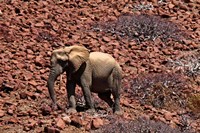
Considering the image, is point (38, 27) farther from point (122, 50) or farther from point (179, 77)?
point (179, 77)

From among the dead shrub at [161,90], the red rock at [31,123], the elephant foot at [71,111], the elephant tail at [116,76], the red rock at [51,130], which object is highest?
the elephant tail at [116,76]

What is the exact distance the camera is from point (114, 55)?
13031 mm

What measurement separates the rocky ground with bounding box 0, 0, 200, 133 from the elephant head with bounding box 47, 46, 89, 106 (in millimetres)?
528

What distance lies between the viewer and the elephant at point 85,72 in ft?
28.2

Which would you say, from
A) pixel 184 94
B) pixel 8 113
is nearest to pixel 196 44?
pixel 184 94

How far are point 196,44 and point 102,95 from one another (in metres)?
5.27

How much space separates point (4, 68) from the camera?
11336 millimetres

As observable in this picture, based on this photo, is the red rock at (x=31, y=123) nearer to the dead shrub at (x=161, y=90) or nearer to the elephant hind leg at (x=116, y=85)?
the elephant hind leg at (x=116, y=85)

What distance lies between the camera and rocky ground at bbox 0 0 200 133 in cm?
862

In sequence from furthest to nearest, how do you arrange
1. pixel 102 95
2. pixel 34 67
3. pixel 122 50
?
pixel 122 50, pixel 34 67, pixel 102 95

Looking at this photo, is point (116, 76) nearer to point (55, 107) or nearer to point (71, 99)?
point (71, 99)

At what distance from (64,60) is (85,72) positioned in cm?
41

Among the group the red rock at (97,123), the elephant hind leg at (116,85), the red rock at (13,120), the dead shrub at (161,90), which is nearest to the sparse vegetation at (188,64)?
the dead shrub at (161,90)

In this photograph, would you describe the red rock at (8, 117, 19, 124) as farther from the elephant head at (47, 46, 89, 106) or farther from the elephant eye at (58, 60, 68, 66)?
the elephant eye at (58, 60, 68, 66)
